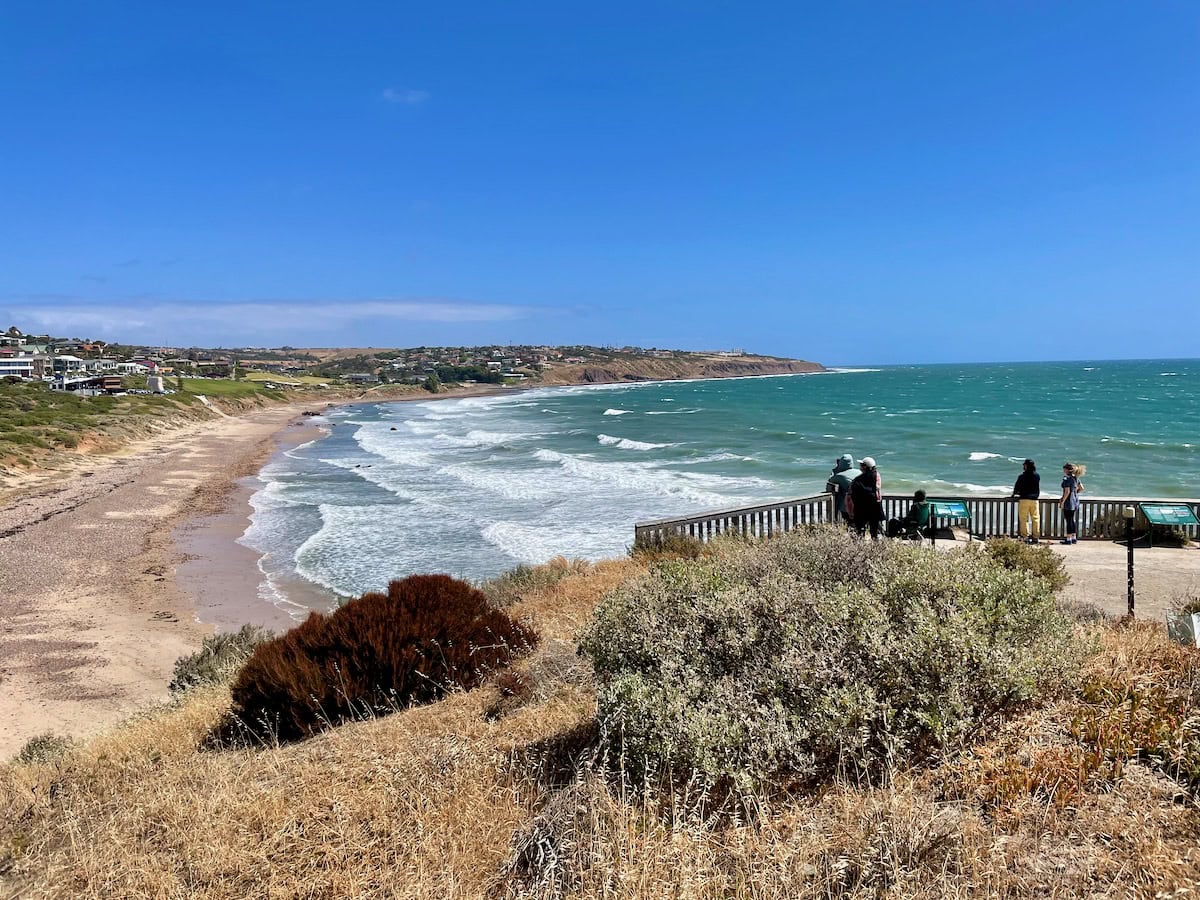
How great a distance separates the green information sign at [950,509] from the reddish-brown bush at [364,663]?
311 inches

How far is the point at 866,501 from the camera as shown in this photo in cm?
952

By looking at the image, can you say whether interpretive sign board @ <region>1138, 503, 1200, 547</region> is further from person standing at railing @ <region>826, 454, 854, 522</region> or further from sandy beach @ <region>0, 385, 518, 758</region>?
sandy beach @ <region>0, 385, 518, 758</region>

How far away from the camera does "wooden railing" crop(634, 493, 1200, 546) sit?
1120 centimetres

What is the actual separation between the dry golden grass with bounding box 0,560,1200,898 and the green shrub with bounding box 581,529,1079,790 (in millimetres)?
169

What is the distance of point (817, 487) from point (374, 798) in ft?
81.8

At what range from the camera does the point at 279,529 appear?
76.6 feet

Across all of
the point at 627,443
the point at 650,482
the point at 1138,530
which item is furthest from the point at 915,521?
the point at 627,443

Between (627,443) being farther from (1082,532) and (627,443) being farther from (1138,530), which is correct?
(1138,530)

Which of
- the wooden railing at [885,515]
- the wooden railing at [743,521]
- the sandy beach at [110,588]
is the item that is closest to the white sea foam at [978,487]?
the wooden railing at [885,515]

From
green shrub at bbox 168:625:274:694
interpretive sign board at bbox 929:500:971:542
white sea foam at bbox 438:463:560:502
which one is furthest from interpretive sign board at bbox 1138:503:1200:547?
white sea foam at bbox 438:463:560:502

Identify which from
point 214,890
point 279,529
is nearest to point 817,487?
point 279,529

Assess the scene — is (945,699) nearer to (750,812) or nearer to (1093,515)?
(750,812)

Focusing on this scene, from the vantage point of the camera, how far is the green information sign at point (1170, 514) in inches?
431

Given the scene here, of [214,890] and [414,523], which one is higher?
[214,890]
